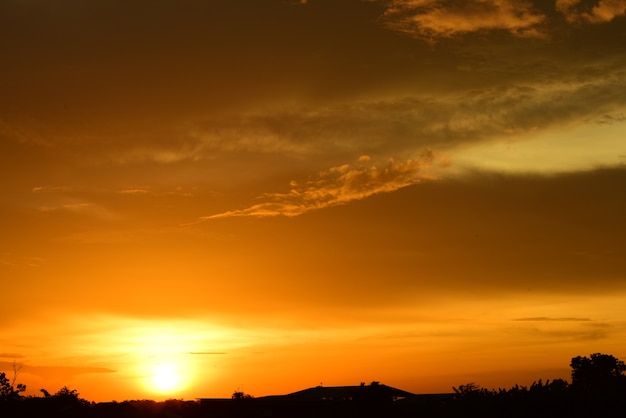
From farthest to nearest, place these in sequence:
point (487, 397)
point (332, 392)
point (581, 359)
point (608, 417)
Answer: point (581, 359)
point (332, 392)
point (487, 397)
point (608, 417)

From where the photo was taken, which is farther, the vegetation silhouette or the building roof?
the building roof

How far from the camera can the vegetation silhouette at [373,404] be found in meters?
48.2

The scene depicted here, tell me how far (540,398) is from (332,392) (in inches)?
1374

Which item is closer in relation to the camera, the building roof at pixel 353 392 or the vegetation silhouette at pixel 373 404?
the vegetation silhouette at pixel 373 404

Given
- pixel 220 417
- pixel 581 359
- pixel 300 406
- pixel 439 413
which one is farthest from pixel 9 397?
pixel 581 359

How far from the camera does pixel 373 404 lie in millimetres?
60781

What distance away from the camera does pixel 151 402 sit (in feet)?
248

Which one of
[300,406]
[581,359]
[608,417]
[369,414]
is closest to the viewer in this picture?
[608,417]

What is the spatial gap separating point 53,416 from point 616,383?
150 feet

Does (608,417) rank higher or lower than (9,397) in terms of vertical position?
lower

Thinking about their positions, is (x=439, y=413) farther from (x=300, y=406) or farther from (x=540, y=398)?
(x=300, y=406)

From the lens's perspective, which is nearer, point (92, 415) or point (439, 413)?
point (439, 413)

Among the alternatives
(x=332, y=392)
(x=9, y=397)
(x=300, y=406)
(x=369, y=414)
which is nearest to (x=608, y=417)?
(x=369, y=414)

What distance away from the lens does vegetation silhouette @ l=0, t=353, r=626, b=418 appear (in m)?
48.2
